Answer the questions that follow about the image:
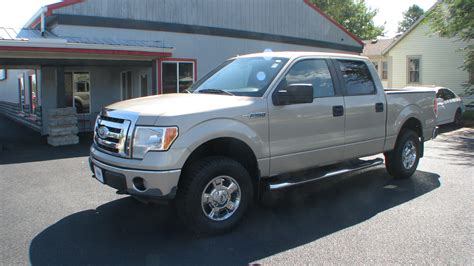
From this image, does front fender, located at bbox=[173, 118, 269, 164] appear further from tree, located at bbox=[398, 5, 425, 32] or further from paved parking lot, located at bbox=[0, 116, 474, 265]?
tree, located at bbox=[398, 5, 425, 32]

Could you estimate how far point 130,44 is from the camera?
44.5 feet

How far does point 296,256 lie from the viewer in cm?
418

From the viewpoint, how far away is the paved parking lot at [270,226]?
418cm

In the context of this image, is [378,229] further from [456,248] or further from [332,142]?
[332,142]

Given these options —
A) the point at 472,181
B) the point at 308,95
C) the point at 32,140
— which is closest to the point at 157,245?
the point at 308,95

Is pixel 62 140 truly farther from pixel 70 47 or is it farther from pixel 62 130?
pixel 70 47

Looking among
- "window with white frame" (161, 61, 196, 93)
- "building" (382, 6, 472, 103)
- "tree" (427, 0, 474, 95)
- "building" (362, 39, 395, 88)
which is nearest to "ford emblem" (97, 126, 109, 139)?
"window with white frame" (161, 61, 196, 93)

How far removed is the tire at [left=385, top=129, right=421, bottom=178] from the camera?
23.2ft

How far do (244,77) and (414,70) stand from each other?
77.2ft

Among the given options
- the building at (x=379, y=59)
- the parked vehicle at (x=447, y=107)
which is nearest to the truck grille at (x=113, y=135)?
the parked vehicle at (x=447, y=107)

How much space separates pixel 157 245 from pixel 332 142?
2637 millimetres

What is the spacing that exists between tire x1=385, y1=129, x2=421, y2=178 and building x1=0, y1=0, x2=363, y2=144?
8.43 metres

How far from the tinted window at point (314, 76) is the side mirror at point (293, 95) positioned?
0.30m

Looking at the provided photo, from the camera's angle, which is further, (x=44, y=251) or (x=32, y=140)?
(x=32, y=140)
